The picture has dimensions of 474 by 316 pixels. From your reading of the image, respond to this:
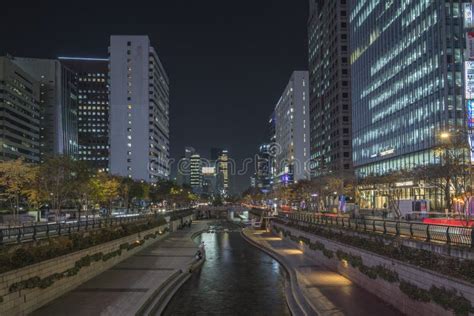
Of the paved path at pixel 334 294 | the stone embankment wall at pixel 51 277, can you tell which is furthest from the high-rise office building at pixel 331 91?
the stone embankment wall at pixel 51 277

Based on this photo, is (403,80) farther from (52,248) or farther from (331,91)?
(52,248)

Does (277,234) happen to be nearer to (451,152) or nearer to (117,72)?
(451,152)

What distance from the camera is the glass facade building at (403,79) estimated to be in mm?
85250

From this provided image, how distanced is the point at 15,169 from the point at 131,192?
2529 inches

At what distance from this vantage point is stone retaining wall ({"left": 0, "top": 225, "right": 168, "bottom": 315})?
2078 cm

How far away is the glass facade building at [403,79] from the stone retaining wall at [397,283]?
120 feet

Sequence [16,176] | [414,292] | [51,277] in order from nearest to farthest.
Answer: [414,292] → [51,277] → [16,176]

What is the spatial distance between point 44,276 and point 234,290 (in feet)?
40.3

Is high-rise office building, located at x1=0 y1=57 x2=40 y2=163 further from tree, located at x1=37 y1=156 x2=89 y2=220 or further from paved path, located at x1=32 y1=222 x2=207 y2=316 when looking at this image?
paved path, located at x1=32 y1=222 x2=207 y2=316

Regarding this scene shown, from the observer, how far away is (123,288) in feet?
95.6

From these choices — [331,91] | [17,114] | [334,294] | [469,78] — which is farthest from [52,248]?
[17,114]

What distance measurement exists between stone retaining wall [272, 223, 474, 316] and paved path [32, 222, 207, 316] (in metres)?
11.5

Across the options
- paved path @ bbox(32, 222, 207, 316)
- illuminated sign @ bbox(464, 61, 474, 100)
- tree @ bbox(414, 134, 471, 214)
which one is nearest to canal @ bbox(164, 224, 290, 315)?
paved path @ bbox(32, 222, 207, 316)

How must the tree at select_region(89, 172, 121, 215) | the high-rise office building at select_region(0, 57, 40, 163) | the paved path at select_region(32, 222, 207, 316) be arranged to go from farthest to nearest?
the high-rise office building at select_region(0, 57, 40, 163)
the tree at select_region(89, 172, 121, 215)
the paved path at select_region(32, 222, 207, 316)
